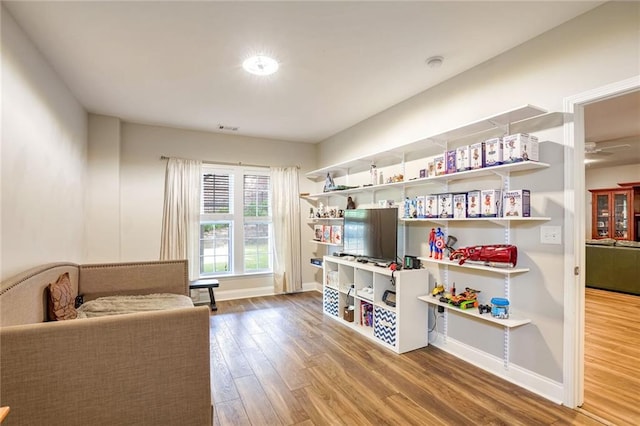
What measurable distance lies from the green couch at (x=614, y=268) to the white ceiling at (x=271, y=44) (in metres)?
4.93

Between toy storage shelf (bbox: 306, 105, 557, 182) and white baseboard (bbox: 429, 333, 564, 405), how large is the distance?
1827 mm

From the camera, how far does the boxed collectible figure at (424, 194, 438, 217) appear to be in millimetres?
2834

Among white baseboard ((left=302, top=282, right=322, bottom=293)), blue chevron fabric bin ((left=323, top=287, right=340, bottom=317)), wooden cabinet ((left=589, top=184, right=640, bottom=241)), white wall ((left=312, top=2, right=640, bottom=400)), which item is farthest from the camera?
wooden cabinet ((left=589, top=184, right=640, bottom=241))

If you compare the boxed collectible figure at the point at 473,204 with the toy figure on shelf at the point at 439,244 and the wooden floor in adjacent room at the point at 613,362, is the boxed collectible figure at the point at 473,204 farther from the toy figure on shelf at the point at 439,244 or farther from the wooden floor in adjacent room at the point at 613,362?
the wooden floor in adjacent room at the point at 613,362

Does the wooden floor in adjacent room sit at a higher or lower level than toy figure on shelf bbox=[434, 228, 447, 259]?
lower

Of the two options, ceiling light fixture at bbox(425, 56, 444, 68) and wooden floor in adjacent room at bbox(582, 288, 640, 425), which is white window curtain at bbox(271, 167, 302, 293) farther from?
wooden floor in adjacent room at bbox(582, 288, 640, 425)

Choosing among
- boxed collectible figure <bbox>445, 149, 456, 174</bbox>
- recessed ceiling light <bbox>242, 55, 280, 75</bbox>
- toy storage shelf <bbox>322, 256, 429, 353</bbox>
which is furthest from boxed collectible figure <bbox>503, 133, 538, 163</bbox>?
recessed ceiling light <bbox>242, 55, 280, 75</bbox>

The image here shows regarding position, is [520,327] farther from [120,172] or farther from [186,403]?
[120,172]

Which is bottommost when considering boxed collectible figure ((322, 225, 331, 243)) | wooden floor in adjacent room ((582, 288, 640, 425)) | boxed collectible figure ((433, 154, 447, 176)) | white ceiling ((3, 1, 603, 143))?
wooden floor in adjacent room ((582, 288, 640, 425))

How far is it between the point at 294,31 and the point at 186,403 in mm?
2400

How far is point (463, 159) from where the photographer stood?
8.39ft

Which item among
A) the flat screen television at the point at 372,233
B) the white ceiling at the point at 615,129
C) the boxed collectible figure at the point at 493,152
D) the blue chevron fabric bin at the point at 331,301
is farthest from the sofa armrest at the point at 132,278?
the white ceiling at the point at 615,129

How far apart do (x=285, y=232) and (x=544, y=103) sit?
385cm

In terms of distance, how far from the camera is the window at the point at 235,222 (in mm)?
4863
